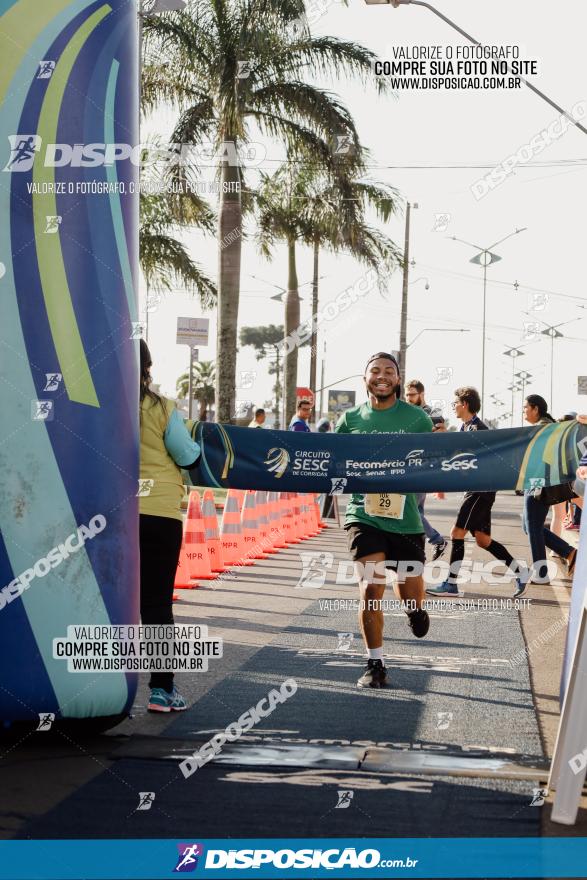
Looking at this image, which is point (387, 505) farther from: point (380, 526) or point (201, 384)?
point (201, 384)

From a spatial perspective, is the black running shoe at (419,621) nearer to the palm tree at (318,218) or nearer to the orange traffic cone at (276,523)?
the orange traffic cone at (276,523)

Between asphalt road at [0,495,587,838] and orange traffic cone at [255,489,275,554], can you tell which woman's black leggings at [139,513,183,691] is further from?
orange traffic cone at [255,489,275,554]

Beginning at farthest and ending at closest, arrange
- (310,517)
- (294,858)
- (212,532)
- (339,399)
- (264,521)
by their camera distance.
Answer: (339,399)
(310,517)
(264,521)
(212,532)
(294,858)

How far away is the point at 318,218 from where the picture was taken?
29578 mm

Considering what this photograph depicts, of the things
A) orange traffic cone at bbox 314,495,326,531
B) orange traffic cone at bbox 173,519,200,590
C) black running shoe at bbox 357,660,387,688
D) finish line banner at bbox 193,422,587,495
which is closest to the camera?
finish line banner at bbox 193,422,587,495

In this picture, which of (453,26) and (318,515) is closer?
(453,26)

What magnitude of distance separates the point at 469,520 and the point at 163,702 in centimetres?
641

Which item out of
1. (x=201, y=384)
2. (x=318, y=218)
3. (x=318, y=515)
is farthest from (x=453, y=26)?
(x=201, y=384)

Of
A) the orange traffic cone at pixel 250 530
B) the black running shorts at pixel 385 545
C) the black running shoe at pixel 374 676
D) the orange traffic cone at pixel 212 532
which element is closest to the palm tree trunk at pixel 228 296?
the orange traffic cone at pixel 250 530

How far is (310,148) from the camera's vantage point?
23.8m

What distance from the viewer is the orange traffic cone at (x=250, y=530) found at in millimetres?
16375

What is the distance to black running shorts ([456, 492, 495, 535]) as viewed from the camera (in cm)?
1270

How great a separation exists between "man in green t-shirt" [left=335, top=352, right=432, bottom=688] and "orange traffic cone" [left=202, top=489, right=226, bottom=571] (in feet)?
20.0

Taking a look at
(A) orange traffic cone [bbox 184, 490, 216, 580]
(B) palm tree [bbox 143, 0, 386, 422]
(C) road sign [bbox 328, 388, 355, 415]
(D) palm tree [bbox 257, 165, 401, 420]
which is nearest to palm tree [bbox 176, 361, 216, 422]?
(C) road sign [bbox 328, 388, 355, 415]
